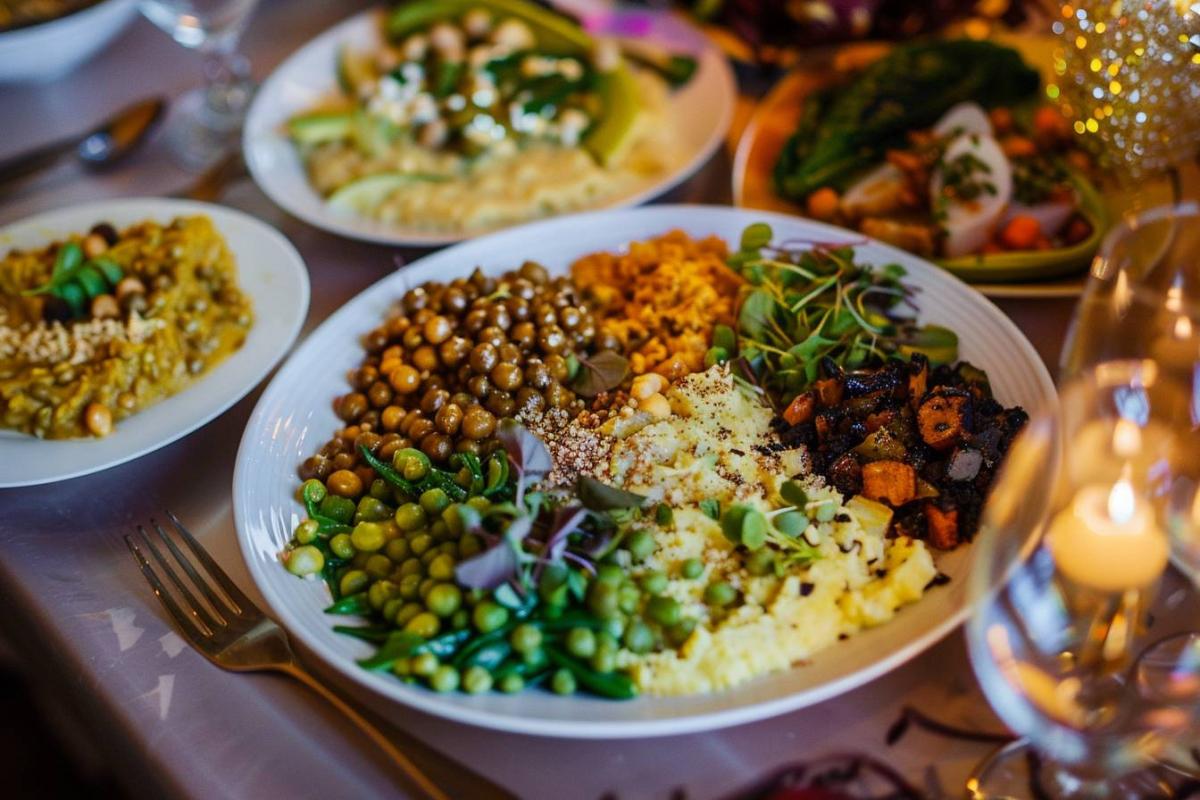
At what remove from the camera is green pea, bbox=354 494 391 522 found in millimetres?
1470

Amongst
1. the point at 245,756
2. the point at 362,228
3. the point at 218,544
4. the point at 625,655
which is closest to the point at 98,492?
the point at 218,544

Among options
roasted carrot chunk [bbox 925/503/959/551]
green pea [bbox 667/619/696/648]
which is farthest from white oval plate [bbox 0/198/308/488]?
roasted carrot chunk [bbox 925/503/959/551]

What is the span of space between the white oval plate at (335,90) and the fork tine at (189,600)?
83 centimetres

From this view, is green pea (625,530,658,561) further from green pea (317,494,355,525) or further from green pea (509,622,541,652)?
green pea (317,494,355,525)

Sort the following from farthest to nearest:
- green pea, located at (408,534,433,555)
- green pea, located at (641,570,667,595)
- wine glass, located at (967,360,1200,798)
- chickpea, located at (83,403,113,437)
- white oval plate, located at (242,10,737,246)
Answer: white oval plate, located at (242,10,737,246) < chickpea, located at (83,403,113,437) < green pea, located at (408,534,433,555) < green pea, located at (641,570,667,595) < wine glass, located at (967,360,1200,798)

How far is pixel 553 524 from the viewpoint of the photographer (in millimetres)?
1321

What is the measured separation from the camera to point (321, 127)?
92.0 inches

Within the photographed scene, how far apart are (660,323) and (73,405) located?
3.41 feet

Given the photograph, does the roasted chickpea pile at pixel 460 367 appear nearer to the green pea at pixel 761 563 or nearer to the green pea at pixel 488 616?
the green pea at pixel 488 616

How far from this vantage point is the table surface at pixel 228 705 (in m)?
1.24

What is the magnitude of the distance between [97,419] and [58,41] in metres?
1.58

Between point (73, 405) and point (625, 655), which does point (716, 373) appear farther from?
point (73, 405)

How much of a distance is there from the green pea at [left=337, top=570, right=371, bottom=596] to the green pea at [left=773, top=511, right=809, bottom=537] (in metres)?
0.61

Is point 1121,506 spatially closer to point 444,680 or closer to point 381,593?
point 444,680
